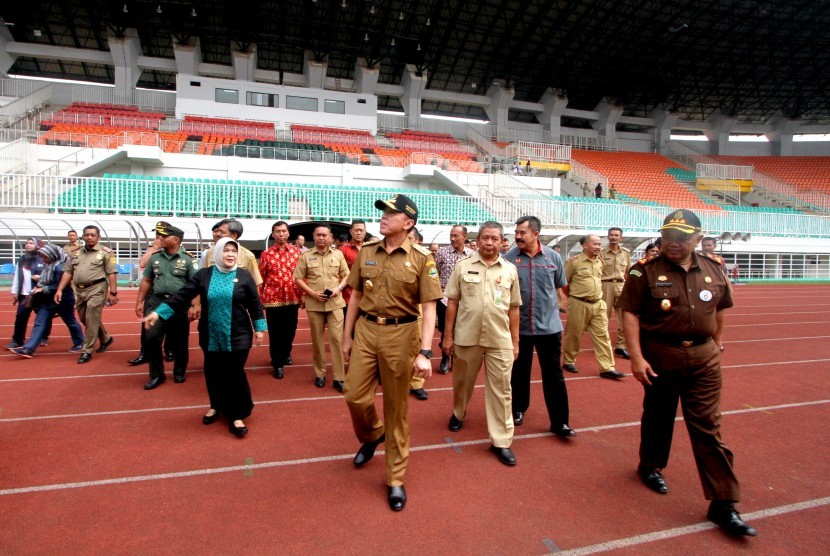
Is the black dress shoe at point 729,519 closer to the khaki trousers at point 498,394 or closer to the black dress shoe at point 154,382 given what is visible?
the khaki trousers at point 498,394

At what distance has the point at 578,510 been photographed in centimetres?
275

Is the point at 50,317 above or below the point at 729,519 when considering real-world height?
above

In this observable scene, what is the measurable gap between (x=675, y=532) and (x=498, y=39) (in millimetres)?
33436

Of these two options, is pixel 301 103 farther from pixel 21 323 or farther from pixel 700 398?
pixel 700 398

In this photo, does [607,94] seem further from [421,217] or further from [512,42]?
[421,217]

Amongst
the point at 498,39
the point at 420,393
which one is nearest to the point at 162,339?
the point at 420,393

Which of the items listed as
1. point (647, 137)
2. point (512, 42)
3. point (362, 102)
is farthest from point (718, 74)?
point (362, 102)

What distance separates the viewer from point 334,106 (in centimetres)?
2853

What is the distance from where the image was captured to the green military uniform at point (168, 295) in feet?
16.4

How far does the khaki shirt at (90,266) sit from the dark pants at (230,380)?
3.35 metres

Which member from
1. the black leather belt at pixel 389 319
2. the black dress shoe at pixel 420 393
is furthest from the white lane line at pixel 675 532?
the black dress shoe at pixel 420 393

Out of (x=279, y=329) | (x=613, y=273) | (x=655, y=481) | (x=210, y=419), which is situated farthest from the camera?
(x=613, y=273)

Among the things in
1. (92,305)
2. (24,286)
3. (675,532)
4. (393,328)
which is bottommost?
(675,532)

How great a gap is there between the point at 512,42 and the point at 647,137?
15.8m
